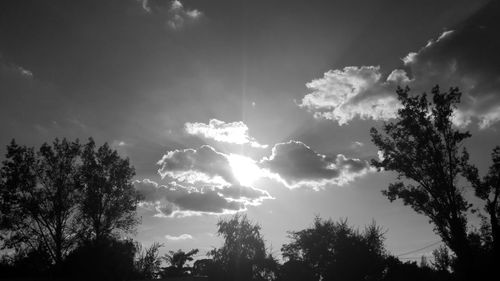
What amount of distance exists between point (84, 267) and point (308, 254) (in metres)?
27.2

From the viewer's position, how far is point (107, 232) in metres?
36.4

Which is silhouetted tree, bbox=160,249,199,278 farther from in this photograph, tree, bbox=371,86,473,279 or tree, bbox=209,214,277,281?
tree, bbox=371,86,473,279

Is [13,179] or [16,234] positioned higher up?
[13,179]

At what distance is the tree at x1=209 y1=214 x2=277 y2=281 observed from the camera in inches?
1738

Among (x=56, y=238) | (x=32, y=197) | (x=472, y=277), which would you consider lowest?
(x=472, y=277)

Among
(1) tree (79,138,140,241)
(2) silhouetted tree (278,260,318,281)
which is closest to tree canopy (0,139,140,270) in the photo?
(1) tree (79,138,140,241)

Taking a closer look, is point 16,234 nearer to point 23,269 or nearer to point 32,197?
point 32,197

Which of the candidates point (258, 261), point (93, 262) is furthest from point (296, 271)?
point (93, 262)

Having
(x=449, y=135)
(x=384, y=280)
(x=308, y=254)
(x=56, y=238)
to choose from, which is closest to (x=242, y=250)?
(x=308, y=254)

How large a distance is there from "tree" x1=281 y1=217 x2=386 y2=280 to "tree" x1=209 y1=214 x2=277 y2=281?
3306 mm

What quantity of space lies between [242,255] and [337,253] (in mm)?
12817

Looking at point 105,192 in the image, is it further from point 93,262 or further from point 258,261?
point 258,261

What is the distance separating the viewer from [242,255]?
47594 millimetres

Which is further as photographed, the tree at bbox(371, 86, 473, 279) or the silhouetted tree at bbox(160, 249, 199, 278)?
the silhouetted tree at bbox(160, 249, 199, 278)
